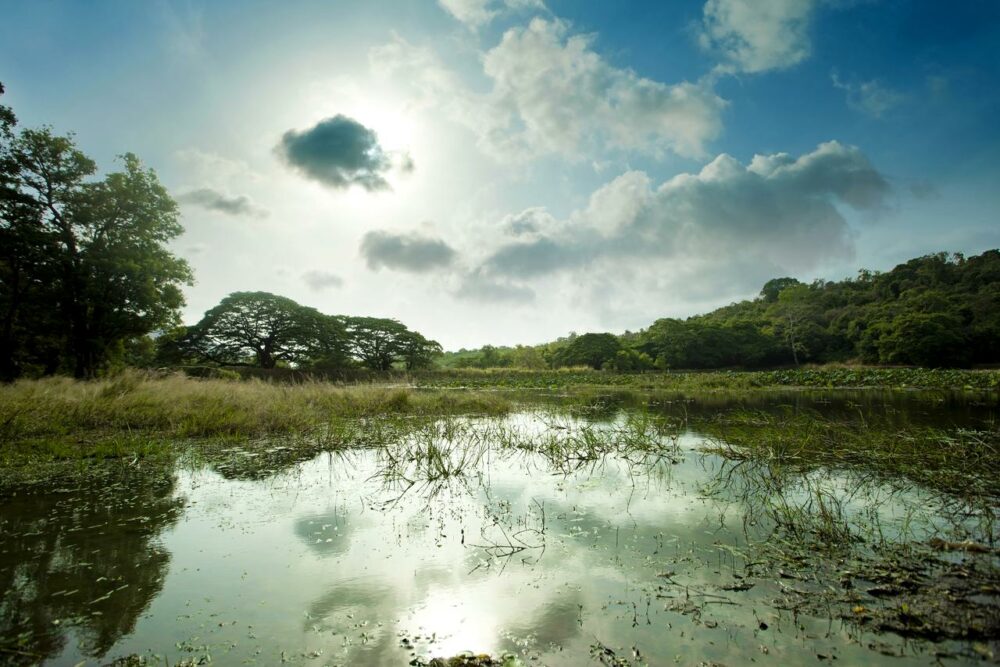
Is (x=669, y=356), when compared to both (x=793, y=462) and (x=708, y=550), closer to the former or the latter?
(x=793, y=462)

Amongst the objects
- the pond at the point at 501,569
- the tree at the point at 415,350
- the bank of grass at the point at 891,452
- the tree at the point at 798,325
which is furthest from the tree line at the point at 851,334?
the pond at the point at 501,569

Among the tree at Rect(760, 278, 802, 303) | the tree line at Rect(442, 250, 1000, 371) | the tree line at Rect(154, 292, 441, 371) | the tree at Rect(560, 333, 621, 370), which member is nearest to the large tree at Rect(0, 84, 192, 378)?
the tree line at Rect(154, 292, 441, 371)

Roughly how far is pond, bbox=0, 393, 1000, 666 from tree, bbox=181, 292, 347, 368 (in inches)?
1397

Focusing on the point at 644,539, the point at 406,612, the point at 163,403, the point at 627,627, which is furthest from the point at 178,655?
the point at 163,403

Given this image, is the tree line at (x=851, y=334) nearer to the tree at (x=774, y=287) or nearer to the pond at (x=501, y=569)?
the tree at (x=774, y=287)

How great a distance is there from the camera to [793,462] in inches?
291

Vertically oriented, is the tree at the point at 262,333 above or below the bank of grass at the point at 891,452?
above

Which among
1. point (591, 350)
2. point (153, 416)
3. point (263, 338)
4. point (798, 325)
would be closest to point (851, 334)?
point (798, 325)

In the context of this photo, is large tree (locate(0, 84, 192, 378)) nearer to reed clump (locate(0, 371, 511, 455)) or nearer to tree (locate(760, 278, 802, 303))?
reed clump (locate(0, 371, 511, 455))

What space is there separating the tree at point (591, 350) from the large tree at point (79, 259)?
44581 mm

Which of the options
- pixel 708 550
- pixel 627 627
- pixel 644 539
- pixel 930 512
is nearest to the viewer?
pixel 627 627

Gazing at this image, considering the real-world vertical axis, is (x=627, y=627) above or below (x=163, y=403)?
below

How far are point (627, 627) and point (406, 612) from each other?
4.92ft

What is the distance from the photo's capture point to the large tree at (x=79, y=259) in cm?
1830
